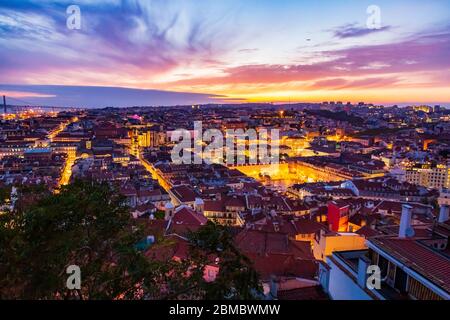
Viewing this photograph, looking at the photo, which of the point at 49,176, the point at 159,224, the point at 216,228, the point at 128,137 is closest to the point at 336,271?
the point at 216,228

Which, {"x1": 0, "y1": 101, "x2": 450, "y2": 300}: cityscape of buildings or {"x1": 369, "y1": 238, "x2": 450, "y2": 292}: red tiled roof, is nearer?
{"x1": 369, "y1": 238, "x2": 450, "y2": 292}: red tiled roof

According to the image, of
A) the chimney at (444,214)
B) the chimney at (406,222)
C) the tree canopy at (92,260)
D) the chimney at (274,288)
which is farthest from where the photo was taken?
the chimney at (444,214)

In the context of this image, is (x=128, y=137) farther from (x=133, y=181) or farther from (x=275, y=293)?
(x=275, y=293)

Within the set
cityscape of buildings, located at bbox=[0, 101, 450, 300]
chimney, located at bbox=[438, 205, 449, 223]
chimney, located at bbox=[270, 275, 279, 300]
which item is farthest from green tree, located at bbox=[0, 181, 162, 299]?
chimney, located at bbox=[438, 205, 449, 223]

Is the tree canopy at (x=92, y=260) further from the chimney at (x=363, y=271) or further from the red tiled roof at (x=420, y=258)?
the red tiled roof at (x=420, y=258)

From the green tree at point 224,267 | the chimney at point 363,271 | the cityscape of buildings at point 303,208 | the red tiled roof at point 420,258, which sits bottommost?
the cityscape of buildings at point 303,208

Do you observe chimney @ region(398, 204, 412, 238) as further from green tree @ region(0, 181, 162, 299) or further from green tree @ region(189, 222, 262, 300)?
green tree @ region(0, 181, 162, 299)

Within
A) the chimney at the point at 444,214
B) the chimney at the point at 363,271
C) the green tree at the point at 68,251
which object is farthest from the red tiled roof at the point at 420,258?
the green tree at the point at 68,251

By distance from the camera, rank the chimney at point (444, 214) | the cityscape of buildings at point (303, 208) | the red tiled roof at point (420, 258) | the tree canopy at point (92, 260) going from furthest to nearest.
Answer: the chimney at point (444, 214) < the cityscape of buildings at point (303, 208) < the red tiled roof at point (420, 258) < the tree canopy at point (92, 260)

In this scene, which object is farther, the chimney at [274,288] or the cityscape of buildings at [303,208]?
the chimney at [274,288]

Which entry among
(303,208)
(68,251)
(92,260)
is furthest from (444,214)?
(303,208)

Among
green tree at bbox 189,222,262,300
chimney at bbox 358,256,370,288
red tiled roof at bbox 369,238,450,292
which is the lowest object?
chimney at bbox 358,256,370,288
